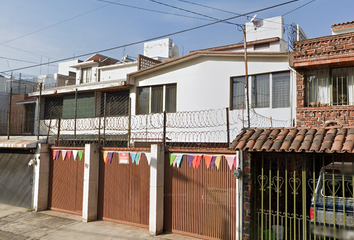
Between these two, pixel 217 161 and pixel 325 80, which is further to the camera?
pixel 325 80

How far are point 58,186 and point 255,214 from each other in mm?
7798

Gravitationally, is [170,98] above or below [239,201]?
above

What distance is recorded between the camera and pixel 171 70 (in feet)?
50.5

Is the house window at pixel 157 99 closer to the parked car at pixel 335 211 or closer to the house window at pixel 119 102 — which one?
the house window at pixel 119 102

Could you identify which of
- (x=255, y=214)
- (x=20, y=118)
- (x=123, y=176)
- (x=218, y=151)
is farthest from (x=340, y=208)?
(x=20, y=118)

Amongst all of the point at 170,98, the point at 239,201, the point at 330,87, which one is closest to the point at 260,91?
the point at 330,87

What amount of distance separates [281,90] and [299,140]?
22.8 feet

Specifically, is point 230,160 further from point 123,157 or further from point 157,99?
point 157,99

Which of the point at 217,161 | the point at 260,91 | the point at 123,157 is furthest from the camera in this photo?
the point at 260,91

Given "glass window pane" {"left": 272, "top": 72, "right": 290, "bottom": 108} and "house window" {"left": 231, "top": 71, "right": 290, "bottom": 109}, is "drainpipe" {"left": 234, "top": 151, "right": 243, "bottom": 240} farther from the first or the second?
"glass window pane" {"left": 272, "top": 72, "right": 290, "bottom": 108}

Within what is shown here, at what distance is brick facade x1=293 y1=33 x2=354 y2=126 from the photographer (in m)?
10.6

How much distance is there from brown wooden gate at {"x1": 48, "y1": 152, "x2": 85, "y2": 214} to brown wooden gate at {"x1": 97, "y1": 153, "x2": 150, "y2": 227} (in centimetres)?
101

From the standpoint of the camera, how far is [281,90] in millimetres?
12477

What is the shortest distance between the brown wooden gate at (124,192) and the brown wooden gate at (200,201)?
758 mm
